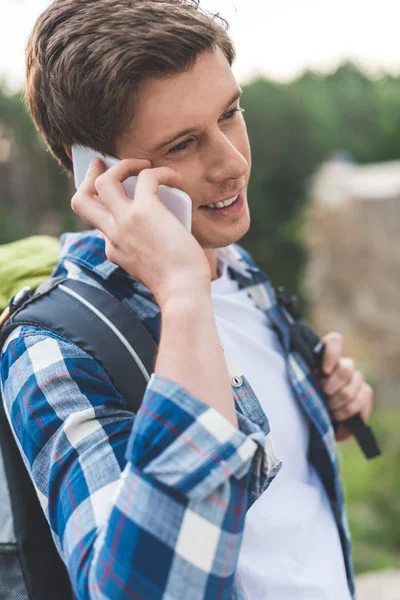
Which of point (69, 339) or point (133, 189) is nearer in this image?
point (69, 339)

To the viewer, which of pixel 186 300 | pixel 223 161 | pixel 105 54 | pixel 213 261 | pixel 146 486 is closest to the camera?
pixel 146 486

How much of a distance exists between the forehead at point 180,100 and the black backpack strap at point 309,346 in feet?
2.35

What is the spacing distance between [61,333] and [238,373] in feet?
1.35

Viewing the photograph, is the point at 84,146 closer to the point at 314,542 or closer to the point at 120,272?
the point at 120,272

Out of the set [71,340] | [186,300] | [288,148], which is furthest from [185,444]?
[288,148]

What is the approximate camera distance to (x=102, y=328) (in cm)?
125

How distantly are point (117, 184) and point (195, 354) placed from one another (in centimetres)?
43

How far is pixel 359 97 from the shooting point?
9.07 meters

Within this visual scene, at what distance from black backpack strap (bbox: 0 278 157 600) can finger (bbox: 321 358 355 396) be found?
2.57 feet

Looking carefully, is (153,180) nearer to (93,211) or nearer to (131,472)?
(93,211)

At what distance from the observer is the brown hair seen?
1.34 m

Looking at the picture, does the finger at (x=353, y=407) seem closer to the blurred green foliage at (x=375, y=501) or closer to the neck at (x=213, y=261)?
the neck at (x=213, y=261)

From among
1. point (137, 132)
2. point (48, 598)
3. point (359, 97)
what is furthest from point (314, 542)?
point (359, 97)

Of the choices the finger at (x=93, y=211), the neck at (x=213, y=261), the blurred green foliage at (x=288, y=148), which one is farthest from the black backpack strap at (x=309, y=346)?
the blurred green foliage at (x=288, y=148)
